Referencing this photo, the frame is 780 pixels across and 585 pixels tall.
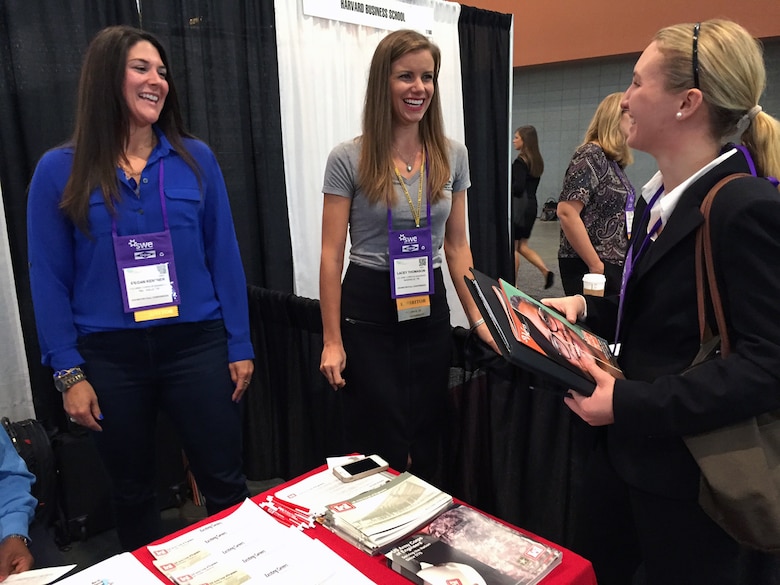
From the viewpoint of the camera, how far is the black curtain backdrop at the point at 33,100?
212 cm

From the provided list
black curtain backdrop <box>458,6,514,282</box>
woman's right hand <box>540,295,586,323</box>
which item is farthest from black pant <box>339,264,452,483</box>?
black curtain backdrop <box>458,6,514,282</box>

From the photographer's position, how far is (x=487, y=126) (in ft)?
13.8

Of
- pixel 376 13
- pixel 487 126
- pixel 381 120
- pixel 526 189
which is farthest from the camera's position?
pixel 526 189

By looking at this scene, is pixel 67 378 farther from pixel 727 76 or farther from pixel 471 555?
pixel 727 76

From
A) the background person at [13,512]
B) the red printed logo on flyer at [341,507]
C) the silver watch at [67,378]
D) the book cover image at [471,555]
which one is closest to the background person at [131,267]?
the silver watch at [67,378]

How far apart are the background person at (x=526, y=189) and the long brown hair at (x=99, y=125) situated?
4.18 meters

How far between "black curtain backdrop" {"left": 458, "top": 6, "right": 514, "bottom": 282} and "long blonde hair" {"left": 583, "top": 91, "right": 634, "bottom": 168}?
5.14 feet

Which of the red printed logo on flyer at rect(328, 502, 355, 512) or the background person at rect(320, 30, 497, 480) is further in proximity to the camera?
the background person at rect(320, 30, 497, 480)

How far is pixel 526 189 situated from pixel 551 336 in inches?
177

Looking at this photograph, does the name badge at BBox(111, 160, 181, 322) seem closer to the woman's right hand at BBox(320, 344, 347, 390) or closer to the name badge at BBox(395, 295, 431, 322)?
the woman's right hand at BBox(320, 344, 347, 390)

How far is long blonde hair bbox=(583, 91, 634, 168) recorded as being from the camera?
2529mm

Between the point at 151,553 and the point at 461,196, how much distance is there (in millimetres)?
1238

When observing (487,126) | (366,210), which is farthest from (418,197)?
(487,126)

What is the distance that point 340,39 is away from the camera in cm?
323
